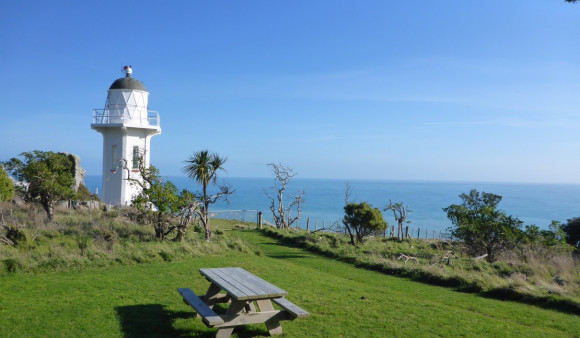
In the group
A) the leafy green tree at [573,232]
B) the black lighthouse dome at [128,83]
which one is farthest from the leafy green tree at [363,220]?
the black lighthouse dome at [128,83]

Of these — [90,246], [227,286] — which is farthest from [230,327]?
[90,246]

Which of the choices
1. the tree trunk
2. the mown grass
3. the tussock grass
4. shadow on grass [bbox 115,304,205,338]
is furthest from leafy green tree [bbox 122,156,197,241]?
shadow on grass [bbox 115,304,205,338]

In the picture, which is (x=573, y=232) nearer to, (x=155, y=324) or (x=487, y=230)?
(x=487, y=230)

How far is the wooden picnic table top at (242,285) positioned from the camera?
5843 millimetres

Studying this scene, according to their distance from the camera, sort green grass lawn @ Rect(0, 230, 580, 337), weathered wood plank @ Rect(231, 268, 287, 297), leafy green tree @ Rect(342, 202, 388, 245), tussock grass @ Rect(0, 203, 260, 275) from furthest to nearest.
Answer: leafy green tree @ Rect(342, 202, 388, 245) < tussock grass @ Rect(0, 203, 260, 275) < green grass lawn @ Rect(0, 230, 580, 337) < weathered wood plank @ Rect(231, 268, 287, 297)

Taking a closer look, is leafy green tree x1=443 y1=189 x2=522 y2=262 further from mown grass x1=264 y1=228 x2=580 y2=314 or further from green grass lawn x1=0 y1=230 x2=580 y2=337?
green grass lawn x1=0 y1=230 x2=580 y2=337

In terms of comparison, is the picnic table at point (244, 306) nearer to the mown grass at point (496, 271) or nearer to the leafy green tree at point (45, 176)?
the mown grass at point (496, 271)

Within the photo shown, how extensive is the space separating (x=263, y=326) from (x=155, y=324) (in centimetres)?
165

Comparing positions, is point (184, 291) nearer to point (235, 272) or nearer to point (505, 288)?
point (235, 272)

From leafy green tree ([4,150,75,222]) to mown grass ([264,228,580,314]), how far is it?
1033cm

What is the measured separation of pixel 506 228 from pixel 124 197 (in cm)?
2072

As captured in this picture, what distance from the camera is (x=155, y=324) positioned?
6820mm

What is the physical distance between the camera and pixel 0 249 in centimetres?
1145

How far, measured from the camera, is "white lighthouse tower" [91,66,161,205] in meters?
26.6
